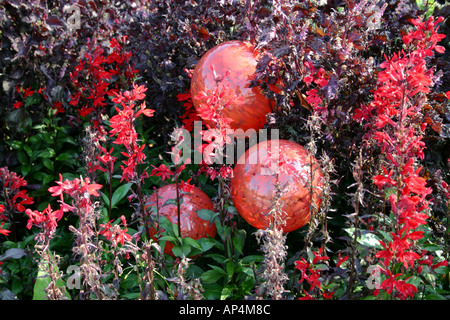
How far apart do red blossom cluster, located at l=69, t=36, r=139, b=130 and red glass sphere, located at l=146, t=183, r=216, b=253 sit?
3.18 ft

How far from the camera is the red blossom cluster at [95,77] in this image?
10.7 feet

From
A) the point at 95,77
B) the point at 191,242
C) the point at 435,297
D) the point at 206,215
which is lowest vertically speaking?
the point at 435,297

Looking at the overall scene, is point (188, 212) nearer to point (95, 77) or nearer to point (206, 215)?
point (206, 215)

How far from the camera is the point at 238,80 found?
2654mm

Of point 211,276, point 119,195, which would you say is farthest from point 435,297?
point 119,195

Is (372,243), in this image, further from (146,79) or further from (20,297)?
(146,79)

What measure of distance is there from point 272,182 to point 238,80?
29.6 inches

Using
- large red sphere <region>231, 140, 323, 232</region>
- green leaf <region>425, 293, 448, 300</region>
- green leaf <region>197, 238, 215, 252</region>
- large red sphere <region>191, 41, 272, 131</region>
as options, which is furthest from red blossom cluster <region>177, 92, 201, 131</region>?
green leaf <region>425, 293, 448, 300</region>

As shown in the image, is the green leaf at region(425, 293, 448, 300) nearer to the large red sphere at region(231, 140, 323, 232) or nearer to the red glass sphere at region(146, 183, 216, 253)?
the large red sphere at region(231, 140, 323, 232)

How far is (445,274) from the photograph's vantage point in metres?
2.13

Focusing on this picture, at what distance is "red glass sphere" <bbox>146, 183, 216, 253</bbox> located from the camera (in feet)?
8.46
